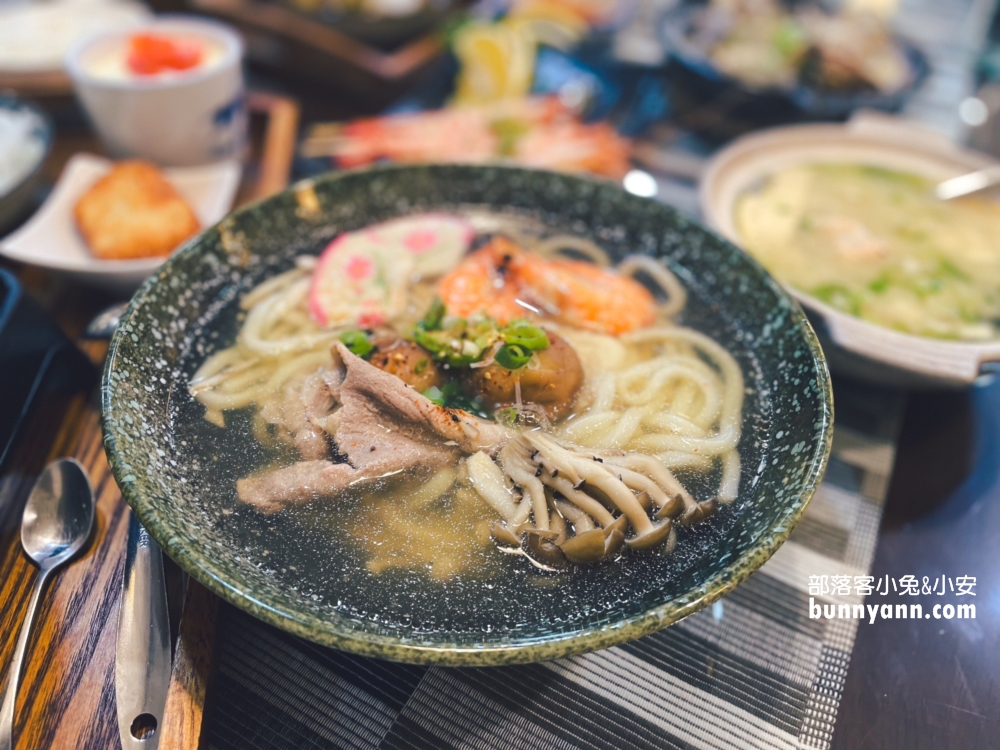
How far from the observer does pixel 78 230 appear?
291cm

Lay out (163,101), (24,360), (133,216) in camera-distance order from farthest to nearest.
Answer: (163,101)
(133,216)
(24,360)

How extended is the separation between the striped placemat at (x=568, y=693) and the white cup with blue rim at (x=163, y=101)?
8.28 feet

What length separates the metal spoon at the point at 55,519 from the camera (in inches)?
74.1

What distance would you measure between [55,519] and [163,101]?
214 cm

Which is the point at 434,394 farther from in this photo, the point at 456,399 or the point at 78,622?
the point at 78,622

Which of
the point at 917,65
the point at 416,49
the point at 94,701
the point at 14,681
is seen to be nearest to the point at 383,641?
the point at 94,701

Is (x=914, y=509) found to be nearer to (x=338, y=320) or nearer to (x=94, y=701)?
(x=338, y=320)

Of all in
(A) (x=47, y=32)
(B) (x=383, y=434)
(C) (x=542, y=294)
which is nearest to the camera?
(B) (x=383, y=434)

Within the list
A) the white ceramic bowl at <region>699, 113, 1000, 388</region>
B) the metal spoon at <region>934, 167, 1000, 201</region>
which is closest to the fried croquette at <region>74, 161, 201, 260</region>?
the white ceramic bowl at <region>699, 113, 1000, 388</region>

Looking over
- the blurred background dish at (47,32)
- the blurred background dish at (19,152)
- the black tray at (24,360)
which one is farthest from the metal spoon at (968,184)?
the blurred background dish at (47,32)

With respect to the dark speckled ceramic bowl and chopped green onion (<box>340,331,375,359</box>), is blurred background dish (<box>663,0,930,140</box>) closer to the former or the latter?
the dark speckled ceramic bowl

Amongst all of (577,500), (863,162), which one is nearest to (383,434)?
(577,500)

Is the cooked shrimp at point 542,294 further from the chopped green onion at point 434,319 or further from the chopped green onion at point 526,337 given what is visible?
the chopped green onion at point 526,337

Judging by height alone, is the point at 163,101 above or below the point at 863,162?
below
